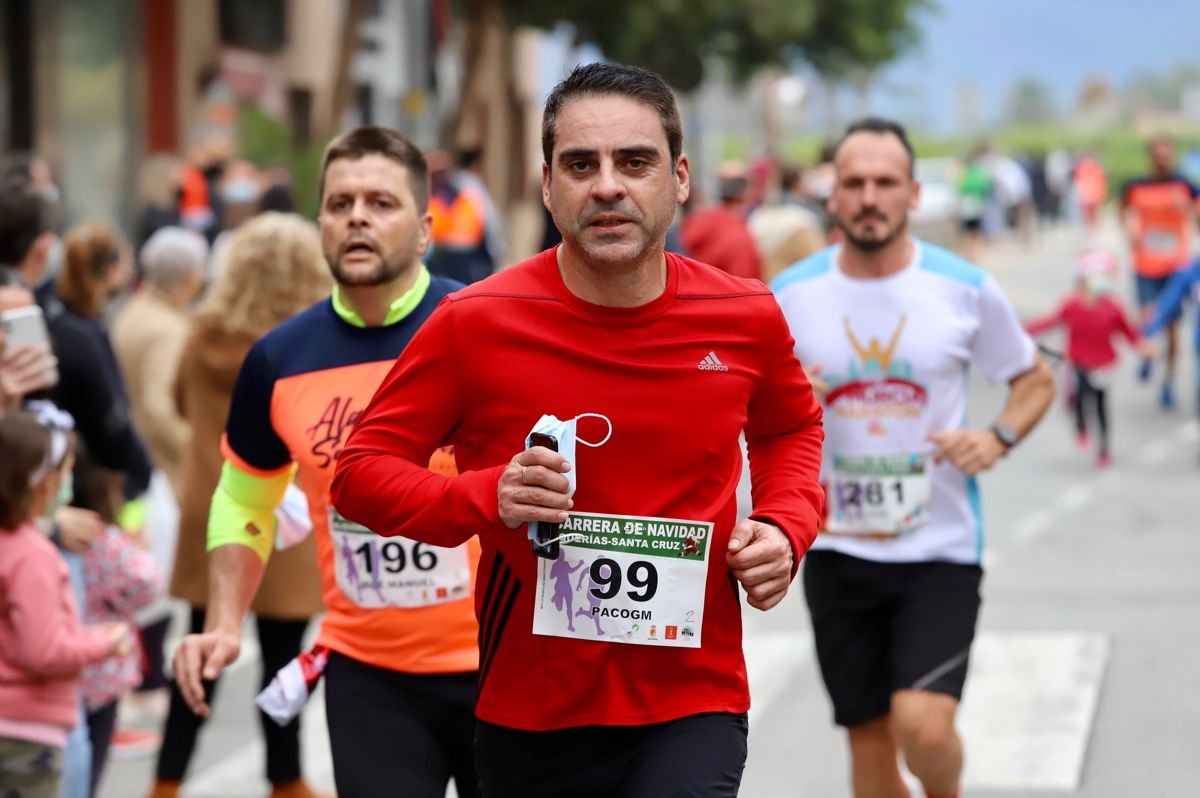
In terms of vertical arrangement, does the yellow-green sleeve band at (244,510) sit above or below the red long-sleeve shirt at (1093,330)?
above

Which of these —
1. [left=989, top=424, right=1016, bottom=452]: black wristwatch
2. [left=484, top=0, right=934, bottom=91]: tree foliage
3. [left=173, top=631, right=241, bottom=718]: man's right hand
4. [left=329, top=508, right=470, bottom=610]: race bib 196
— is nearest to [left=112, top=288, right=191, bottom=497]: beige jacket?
[left=989, top=424, right=1016, bottom=452]: black wristwatch

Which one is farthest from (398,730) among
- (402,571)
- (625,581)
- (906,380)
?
(906,380)

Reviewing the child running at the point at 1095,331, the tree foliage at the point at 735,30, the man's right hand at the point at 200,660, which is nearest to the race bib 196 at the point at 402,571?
the man's right hand at the point at 200,660

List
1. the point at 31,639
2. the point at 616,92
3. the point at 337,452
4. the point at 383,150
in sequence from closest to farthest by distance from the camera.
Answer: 1. the point at 616,92
2. the point at 337,452
3. the point at 383,150
4. the point at 31,639

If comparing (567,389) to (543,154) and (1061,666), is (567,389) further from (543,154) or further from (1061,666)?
(1061,666)

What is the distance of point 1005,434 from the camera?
6.12 meters

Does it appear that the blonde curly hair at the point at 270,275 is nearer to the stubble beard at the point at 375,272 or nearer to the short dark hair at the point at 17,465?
the short dark hair at the point at 17,465

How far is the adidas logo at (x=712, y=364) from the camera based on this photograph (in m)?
3.92

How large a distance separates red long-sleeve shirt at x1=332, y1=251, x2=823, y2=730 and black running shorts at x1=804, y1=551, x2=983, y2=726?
6.40 ft

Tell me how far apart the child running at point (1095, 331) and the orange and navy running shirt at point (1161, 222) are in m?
4.72

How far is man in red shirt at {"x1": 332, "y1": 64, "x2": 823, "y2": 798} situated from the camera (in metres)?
3.80

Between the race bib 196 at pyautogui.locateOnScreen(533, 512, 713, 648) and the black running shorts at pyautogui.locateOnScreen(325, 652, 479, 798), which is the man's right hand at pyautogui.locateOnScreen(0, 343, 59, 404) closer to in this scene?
the black running shorts at pyautogui.locateOnScreen(325, 652, 479, 798)

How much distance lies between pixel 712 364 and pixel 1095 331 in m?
11.7

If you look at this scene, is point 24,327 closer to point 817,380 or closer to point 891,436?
point 817,380
